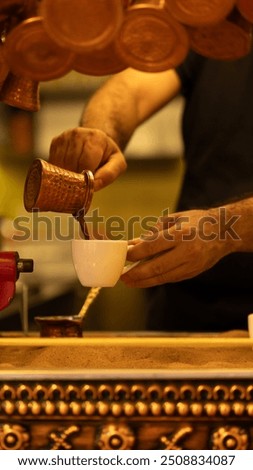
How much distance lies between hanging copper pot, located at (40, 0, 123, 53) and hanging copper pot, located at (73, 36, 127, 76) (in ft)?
0.45

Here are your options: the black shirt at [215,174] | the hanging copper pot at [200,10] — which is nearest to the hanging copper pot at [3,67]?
the hanging copper pot at [200,10]

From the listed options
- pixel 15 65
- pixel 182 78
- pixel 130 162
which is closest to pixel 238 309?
pixel 182 78

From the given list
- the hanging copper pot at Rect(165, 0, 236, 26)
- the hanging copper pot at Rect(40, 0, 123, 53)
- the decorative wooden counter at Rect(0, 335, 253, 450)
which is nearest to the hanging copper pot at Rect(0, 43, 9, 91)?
the hanging copper pot at Rect(40, 0, 123, 53)

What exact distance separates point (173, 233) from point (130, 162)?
2534 millimetres

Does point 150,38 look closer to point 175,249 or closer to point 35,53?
point 35,53

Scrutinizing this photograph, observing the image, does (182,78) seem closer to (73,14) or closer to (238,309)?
(238,309)

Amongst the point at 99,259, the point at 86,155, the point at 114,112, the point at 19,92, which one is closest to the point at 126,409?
the point at 99,259

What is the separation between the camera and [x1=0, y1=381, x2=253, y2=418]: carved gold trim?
2.97 feet

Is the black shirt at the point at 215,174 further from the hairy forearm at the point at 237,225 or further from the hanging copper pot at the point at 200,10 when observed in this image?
the hanging copper pot at the point at 200,10

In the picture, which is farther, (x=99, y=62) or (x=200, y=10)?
(x=99, y=62)

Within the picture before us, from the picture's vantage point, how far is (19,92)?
129 centimetres

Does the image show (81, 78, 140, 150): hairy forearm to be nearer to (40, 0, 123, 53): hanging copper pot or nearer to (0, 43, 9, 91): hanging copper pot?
(0, 43, 9, 91): hanging copper pot

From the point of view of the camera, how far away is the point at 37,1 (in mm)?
1163

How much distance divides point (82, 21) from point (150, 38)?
11cm
